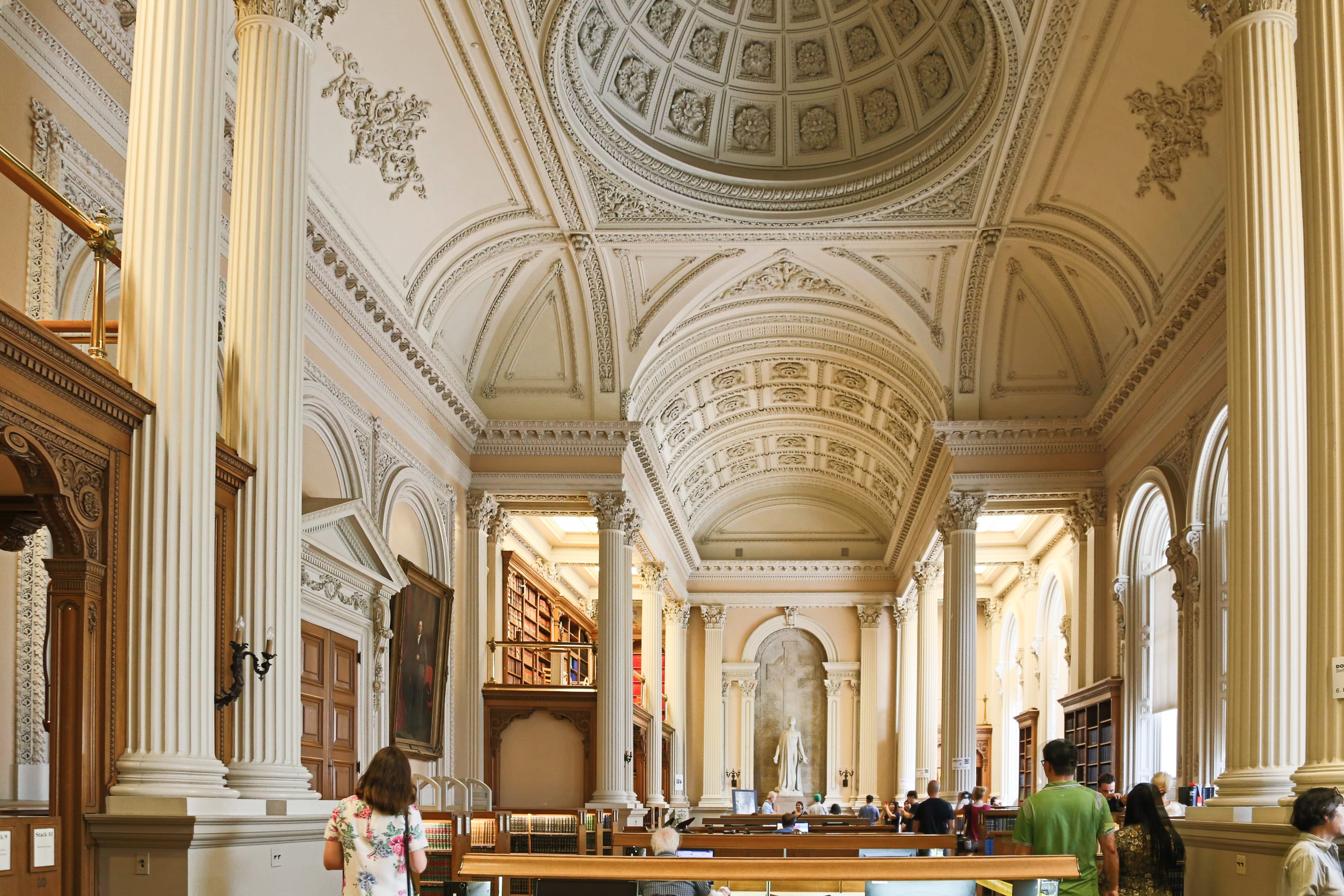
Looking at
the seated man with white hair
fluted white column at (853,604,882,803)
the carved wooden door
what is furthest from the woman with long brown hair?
fluted white column at (853,604,882,803)

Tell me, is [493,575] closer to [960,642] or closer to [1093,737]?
[960,642]

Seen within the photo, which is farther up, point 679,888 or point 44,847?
point 44,847

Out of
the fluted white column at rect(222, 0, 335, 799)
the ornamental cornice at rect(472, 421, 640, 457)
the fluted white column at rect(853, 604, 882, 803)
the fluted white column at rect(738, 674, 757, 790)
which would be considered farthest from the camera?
the fluted white column at rect(738, 674, 757, 790)

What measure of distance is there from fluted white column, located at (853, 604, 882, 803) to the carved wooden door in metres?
22.3

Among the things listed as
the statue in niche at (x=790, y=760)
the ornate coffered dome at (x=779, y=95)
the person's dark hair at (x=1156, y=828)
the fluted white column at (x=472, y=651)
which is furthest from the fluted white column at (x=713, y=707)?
the person's dark hair at (x=1156, y=828)

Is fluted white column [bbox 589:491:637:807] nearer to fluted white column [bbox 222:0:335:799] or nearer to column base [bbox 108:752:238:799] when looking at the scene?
fluted white column [bbox 222:0:335:799]

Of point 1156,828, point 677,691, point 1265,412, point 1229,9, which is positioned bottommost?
point 677,691

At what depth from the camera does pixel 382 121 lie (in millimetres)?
Result: 14273

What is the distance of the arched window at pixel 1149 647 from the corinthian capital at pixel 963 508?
2.77 m

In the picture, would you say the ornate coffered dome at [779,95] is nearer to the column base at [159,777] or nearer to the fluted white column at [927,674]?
the column base at [159,777]

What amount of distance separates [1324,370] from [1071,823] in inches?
101

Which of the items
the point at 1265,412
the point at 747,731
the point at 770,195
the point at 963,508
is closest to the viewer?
the point at 1265,412

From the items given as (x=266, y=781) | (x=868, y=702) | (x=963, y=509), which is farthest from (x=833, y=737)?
(x=266, y=781)

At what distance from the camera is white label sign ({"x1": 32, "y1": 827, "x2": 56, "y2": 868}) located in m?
5.68
